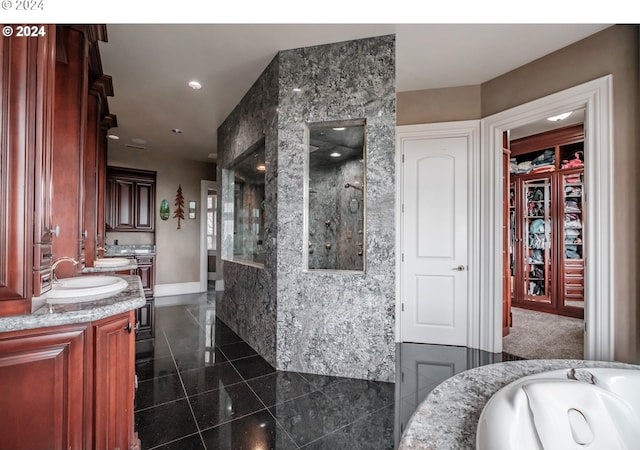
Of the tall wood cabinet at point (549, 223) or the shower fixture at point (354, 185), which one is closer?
the shower fixture at point (354, 185)

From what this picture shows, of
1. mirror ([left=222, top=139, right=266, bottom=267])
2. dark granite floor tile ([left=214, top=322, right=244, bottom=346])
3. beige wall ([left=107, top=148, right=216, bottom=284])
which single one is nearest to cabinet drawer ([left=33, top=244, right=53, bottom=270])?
mirror ([left=222, top=139, right=266, bottom=267])

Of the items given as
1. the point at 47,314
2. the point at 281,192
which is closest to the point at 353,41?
the point at 281,192

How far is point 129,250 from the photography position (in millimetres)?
5254

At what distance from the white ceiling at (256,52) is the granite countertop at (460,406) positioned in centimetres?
236

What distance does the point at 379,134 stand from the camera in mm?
2467

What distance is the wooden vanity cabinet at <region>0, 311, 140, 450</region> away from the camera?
1091 mm

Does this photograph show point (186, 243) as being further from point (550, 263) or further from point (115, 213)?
point (550, 263)

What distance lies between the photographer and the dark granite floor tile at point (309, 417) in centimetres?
179

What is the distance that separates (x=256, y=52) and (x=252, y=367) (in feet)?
9.17

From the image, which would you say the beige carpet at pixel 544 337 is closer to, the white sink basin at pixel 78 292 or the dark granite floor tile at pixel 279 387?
the dark granite floor tile at pixel 279 387

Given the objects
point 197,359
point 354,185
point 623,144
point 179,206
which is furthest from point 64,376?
point 179,206

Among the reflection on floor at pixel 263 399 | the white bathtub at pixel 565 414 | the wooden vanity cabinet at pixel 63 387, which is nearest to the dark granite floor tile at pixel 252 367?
the reflection on floor at pixel 263 399

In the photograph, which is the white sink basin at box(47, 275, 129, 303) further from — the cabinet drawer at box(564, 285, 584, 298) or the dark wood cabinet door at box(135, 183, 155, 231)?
the cabinet drawer at box(564, 285, 584, 298)

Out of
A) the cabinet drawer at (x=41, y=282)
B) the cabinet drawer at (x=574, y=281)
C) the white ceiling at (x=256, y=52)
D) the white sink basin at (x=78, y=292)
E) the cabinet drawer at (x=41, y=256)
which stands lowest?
the cabinet drawer at (x=574, y=281)
